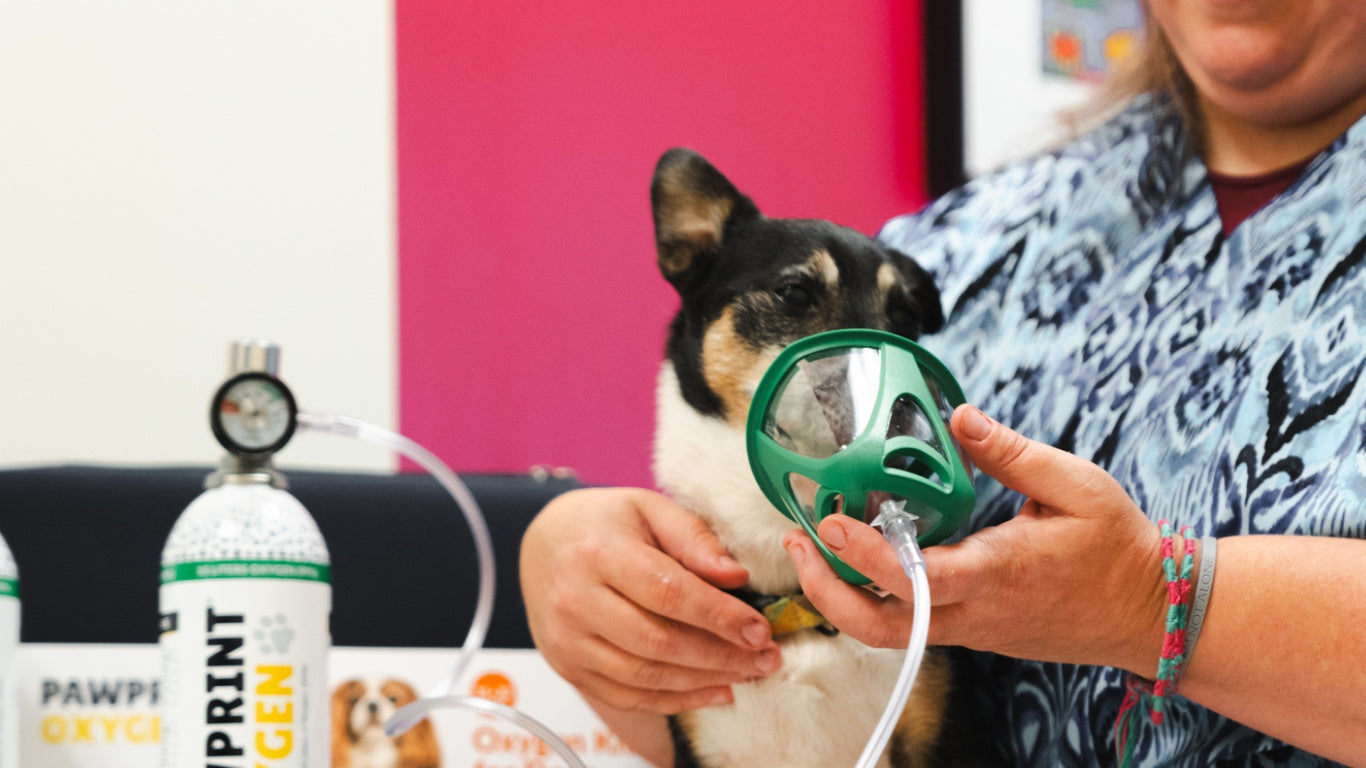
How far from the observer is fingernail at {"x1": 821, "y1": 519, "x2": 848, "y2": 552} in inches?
26.8

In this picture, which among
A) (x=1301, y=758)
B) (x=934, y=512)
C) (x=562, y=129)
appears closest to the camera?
(x=934, y=512)

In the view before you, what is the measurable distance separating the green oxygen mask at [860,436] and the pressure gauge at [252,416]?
345mm

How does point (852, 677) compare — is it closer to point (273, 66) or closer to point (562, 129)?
point (562, 129)

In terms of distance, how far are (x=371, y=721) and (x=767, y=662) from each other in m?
0.49

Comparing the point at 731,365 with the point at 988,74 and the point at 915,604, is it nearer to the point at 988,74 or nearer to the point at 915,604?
the point at 915,604

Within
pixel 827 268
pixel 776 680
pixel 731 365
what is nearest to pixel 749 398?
pixel 731 365

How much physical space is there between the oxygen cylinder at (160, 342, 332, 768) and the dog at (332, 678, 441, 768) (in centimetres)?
45

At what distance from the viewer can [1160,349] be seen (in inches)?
43.9

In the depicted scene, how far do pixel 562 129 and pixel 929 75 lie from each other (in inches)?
33.0

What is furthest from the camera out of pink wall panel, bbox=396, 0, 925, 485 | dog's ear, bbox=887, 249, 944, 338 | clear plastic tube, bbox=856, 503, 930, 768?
pink wall panel, bbox=396, 0, 925, 485

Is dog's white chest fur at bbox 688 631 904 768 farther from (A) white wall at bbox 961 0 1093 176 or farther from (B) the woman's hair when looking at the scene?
(A) white wall at bbox 961 0 1093 176

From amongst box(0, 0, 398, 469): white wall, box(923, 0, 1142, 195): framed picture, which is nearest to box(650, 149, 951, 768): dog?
box(0, 0, 398, 469): white wall

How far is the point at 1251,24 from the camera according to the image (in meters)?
1.11

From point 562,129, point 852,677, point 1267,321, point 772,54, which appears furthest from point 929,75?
point 852,677
